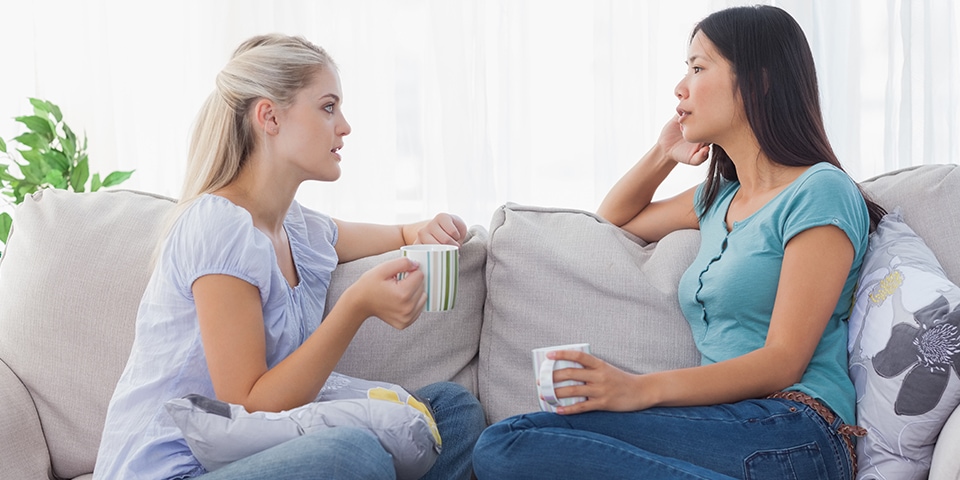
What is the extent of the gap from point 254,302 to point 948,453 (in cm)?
111

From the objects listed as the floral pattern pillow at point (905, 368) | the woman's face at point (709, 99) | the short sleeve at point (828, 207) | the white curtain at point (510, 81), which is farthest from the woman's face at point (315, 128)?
the white curtain at point (510, 81)

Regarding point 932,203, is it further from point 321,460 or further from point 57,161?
point 57,161

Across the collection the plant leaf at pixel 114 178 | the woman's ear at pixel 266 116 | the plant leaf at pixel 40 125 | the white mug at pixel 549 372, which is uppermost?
the woman's ear at pixel 266 116

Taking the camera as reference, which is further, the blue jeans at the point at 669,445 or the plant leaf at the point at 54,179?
the plant leaf at the point at 54,179

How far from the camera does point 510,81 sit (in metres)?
2.71

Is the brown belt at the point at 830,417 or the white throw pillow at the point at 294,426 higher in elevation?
the white throw pillow at the point at 294,426

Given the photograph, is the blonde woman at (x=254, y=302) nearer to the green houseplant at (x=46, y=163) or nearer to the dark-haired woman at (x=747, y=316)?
the dark-haired woman at (x=747, y=316)

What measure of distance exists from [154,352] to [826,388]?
3.67ft

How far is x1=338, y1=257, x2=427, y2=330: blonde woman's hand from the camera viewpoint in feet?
4.22

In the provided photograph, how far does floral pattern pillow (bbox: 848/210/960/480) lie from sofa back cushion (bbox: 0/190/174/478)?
54.8 inches

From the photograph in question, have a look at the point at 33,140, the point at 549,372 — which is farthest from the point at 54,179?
the point at 549,372

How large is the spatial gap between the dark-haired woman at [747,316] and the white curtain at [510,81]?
963 millimetres

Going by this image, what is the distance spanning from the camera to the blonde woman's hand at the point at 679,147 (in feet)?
5.92

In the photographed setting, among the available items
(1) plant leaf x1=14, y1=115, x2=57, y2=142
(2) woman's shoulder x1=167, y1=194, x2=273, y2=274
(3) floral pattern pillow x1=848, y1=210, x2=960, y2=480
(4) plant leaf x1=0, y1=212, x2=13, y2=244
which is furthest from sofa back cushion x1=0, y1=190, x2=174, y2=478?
(3) floral pattern pillow x1=848, y1=210, x2=960, y2=480
